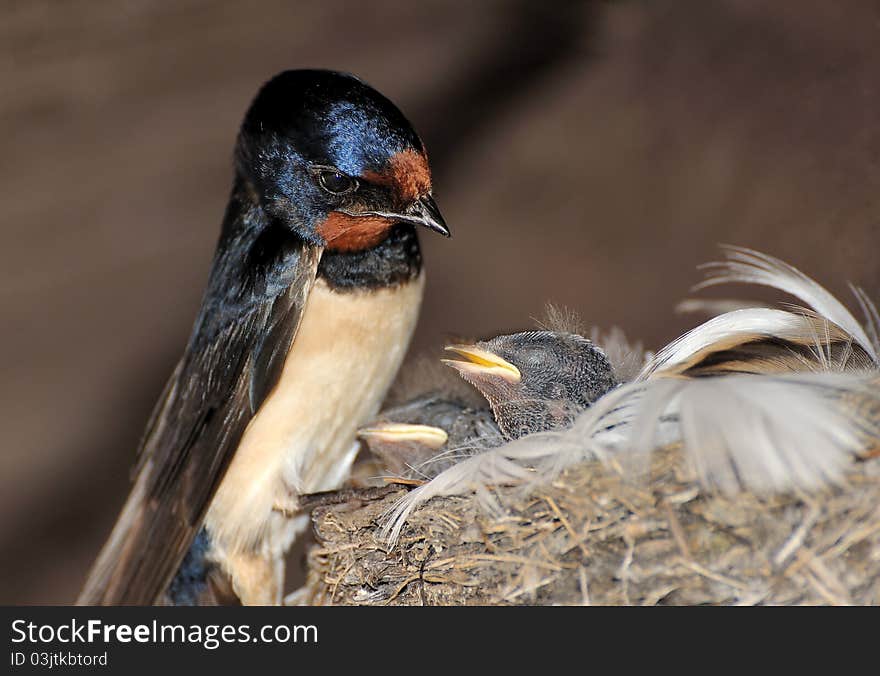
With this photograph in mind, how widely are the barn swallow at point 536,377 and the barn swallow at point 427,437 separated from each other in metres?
0.06

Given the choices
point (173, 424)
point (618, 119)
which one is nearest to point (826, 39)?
point (618, 119)

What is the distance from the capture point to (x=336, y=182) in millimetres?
1127

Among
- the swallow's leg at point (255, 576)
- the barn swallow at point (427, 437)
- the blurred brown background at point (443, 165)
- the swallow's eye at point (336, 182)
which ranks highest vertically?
the blurred brown background at point (443, 165)

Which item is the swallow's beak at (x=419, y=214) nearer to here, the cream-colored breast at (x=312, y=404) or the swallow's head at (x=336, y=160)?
the swallow's head at (x=336, y=160)

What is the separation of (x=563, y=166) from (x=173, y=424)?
89 cm

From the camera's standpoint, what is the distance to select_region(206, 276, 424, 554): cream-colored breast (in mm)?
1243

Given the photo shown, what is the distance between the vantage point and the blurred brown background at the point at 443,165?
4.81 feet

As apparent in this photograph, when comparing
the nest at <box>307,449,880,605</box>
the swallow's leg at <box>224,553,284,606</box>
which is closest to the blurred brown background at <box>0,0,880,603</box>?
the swallow's leg at <box>224,553,284,606</box>

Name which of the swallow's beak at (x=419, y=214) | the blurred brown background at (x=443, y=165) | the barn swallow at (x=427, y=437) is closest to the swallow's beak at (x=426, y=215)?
the swallow's beak at (x=419, y=214)

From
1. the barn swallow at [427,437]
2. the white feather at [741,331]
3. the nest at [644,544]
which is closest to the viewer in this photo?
the nest at [644,544]

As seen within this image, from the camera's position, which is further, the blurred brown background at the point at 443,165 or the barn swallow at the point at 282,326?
the blurred brown background at the point at 443,165

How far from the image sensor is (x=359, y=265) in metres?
1.24

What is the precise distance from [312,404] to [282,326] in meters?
0.15

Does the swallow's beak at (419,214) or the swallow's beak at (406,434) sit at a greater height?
the swallow's beak at (419,214)
